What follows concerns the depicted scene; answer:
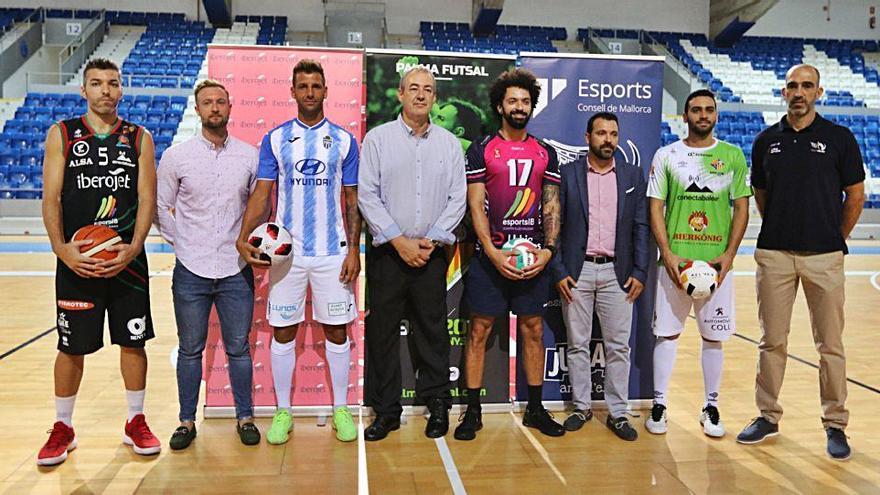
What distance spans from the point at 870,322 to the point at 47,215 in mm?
7042

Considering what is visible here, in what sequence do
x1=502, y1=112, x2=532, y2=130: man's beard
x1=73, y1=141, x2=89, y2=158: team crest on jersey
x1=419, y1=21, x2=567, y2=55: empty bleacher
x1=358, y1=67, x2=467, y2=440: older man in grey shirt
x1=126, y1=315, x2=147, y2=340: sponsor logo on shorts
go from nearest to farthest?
x1=73, y1=141, x2=89, y2=158: team crest on jersey < x1=126, y1=315, x2=147, y2=340: sponsor logo on shorts < x1=358, y1=67, x2=467, y2=440: older man in grey shirt < x1=502, y1=112, x2=532, y2=130: man's beard < x1=419, y1=21, x2=567, y2=55: empty bleacher

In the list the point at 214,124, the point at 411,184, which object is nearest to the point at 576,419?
the point at 411,184

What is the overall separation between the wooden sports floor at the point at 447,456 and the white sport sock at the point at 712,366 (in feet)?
0.72

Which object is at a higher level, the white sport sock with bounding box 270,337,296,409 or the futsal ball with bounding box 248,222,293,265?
the futsal ball with bounding box 248,222,293,265

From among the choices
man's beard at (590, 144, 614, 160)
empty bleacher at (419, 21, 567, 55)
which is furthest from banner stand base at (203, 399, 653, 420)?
empty bleacher at (419, 21, 567, 55)

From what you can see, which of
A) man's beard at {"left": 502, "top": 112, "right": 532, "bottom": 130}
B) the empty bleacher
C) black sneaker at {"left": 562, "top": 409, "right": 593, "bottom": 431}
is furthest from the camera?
the empty bleacher

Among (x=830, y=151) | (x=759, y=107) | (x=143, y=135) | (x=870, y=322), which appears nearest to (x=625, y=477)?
(x=830, y=151)

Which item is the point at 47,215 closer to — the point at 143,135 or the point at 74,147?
the point at 74,147

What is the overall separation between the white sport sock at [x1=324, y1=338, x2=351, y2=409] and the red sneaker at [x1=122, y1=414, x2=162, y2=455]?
0.92 metres

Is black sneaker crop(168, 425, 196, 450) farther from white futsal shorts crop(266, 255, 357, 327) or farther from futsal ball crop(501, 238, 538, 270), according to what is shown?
futsal ball crop(501, 238, 538, 270)

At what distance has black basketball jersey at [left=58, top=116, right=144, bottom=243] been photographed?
9.71ft

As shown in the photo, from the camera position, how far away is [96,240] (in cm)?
290

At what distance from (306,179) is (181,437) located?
1464 mm

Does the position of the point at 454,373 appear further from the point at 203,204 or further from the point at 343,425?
the point at 203,204
